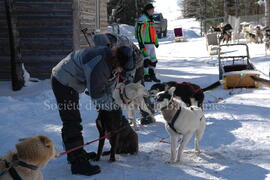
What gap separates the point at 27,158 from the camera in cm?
243

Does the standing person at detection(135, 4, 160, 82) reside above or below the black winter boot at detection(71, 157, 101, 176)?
above

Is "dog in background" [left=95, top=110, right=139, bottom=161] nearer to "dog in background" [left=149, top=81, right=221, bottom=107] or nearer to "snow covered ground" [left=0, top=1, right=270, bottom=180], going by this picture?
"snow covered ground" [left=0, top=1, right=270, bottom=180]

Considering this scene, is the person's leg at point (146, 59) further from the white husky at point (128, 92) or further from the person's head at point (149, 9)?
the white husky at point (128, 92)

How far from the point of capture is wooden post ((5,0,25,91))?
314 inches

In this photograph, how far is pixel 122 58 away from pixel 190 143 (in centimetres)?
204

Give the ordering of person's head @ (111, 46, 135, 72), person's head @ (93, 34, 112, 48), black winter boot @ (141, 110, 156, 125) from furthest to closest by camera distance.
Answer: black winter boot @ (141, 110, 156, 125), person's head @ (93, 34, 112, 48), person's head @ (111, 46, 135, 72)

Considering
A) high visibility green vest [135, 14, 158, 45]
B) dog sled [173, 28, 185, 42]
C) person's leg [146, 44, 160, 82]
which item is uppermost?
dog sled [173, 28, 185, 42]

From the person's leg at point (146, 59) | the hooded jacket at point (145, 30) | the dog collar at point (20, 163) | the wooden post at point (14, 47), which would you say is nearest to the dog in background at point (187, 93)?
the person's leg at point (146, 59)

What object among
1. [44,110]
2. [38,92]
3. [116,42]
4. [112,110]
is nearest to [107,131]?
[112,110]

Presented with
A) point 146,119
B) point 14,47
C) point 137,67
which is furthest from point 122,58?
point 14,47

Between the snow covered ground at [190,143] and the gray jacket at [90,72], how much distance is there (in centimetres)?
98

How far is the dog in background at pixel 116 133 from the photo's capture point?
3.80 metres

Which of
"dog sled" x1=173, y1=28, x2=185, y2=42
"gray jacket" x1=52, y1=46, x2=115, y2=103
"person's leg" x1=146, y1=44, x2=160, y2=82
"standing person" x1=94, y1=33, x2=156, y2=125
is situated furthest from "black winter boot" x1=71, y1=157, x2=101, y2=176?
"dog sled" x1=173, y1=28, x2=185, y2=42

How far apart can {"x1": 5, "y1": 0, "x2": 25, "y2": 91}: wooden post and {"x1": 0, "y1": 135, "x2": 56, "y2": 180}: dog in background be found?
6.08 meters
